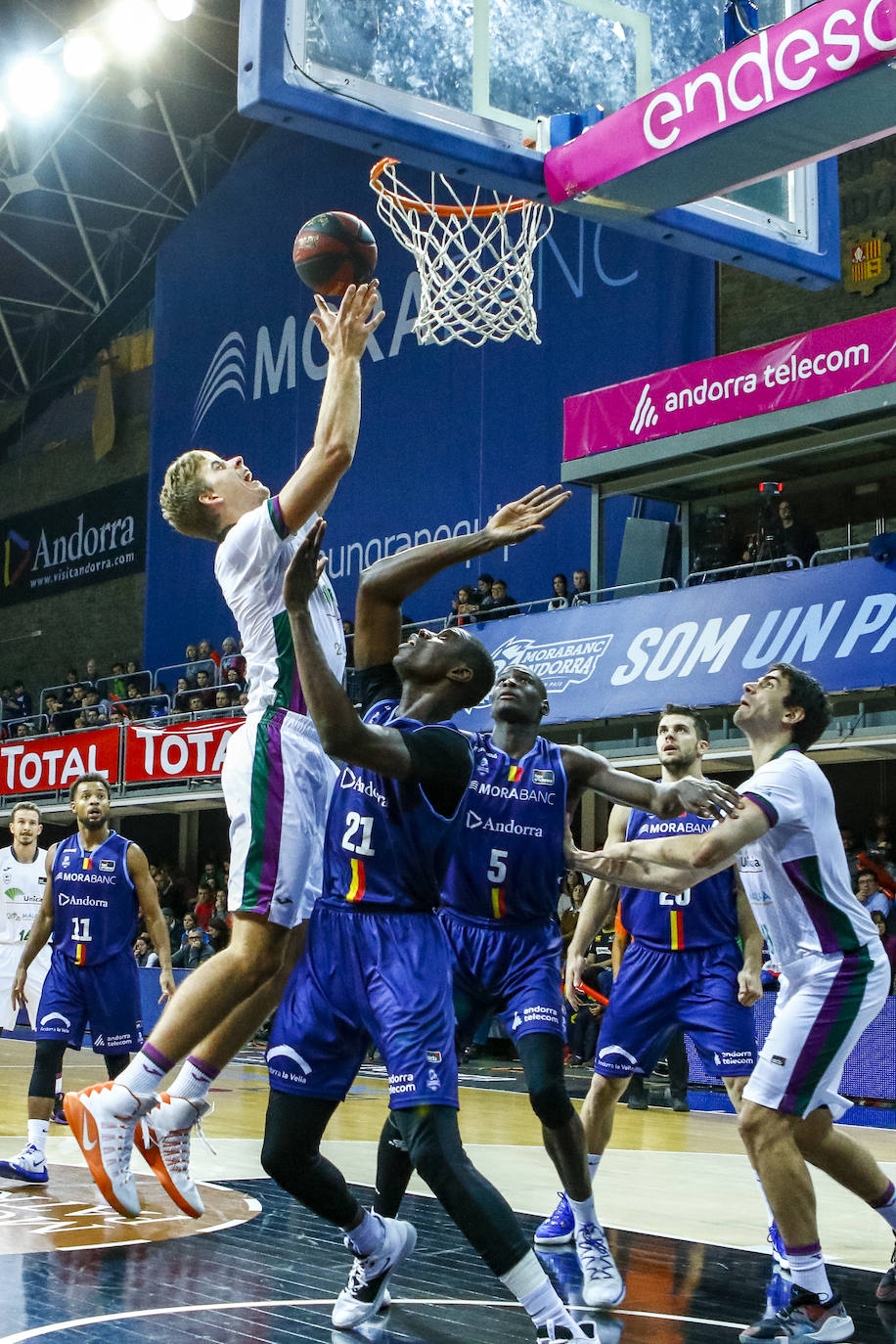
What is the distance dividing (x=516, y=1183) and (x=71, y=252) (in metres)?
22.3

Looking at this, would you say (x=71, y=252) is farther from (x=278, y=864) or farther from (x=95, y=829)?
(x=278, y=864)

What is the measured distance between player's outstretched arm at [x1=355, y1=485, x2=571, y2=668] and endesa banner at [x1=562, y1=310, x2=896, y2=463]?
10.6 meters

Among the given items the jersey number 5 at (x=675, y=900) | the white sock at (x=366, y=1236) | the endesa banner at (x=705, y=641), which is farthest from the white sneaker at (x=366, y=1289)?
the endesa banner at (x=705, y=641)

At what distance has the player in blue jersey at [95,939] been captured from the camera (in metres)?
8.23

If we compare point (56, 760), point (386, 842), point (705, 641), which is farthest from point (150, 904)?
point (56, 760)

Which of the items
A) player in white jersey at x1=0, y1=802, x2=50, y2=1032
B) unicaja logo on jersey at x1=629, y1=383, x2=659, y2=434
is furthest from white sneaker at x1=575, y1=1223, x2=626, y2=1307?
unicaja logo on jersey at x1=629, y1=383, x2=659, y2=434

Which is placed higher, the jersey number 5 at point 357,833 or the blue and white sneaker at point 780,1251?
the jersey number 5 at point 357,833

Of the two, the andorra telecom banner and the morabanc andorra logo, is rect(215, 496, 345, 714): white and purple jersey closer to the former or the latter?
the morabanc andorra logo

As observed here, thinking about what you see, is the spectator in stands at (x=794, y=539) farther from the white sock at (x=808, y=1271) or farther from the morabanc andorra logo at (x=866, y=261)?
the white sock at (x=808, y=1271)

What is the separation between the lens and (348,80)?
246 inches

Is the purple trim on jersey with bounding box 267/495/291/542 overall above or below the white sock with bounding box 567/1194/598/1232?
above

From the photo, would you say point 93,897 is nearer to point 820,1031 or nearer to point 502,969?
point 502,969

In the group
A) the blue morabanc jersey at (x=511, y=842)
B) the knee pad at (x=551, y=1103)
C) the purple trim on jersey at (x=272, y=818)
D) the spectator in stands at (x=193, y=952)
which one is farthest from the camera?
the spectator in stands at (x=193, y=952)

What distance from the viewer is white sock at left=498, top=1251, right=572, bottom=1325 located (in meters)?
3.99
